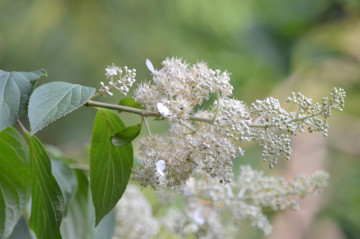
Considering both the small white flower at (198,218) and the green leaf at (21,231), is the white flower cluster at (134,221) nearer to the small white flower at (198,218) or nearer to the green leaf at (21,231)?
the small white flower at (198,218)

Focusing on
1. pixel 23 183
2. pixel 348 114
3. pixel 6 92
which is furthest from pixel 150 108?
pixel 348 114

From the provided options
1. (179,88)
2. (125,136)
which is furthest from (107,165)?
(179,88)

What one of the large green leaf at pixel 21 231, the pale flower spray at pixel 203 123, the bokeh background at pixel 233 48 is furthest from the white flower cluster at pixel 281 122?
the bokeh background at pixel 233 48

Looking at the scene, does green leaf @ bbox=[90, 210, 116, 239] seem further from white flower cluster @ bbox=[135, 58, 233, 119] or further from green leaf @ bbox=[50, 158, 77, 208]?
white flower cluster @ bbox=[135, 58, 233, 119]

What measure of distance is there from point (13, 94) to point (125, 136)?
0.64 feet

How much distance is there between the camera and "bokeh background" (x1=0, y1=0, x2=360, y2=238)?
112 inches

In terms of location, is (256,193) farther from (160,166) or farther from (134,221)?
(160,166)

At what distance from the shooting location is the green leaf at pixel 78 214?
1199 millimetres

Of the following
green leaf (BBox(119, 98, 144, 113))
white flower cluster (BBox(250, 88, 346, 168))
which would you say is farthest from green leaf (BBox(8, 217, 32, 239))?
white flower cluster (BBox(250, 88, 346, 168))

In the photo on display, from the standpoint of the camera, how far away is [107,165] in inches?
33.1

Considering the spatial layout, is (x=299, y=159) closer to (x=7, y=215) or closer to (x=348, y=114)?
(x=348, y=114)

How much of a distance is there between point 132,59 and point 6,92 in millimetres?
2961

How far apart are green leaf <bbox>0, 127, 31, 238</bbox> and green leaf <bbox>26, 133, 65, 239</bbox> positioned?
0.24ft

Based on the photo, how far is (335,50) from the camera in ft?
10.4
